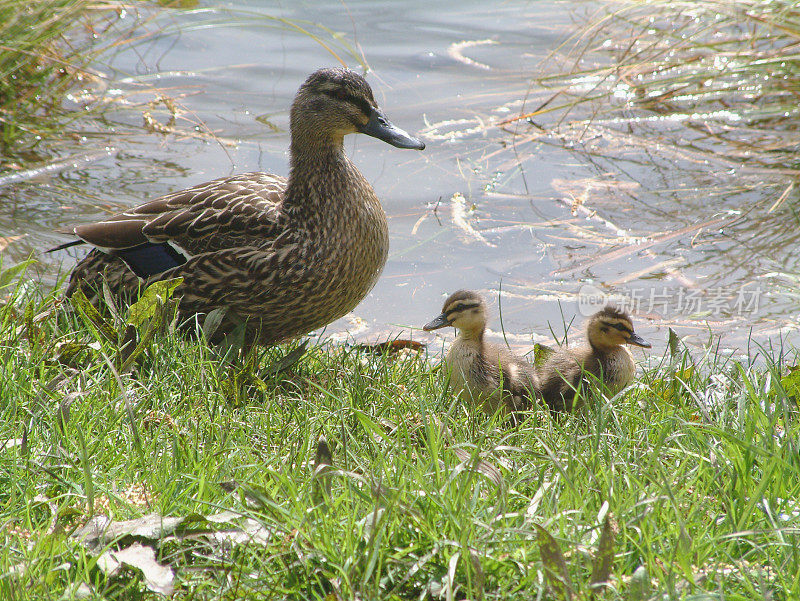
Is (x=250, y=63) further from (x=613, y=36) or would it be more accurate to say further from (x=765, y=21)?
(x=765, y=21)

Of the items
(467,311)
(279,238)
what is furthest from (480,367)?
(279,238)

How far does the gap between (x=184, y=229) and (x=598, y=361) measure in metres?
1.93

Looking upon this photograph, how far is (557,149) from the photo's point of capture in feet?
22.9

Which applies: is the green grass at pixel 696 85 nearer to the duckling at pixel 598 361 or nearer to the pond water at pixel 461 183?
the pond water at pixel 461 183

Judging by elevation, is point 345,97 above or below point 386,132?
above

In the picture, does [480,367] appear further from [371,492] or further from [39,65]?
[39,65]

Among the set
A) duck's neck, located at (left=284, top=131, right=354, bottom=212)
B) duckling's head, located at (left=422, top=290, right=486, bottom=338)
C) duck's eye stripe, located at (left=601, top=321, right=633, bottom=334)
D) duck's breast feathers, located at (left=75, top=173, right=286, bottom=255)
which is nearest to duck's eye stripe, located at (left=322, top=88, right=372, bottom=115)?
duck's neck, located at (left=284, top=131, right=354, bottom=212)

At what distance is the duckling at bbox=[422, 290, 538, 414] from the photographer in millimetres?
3822

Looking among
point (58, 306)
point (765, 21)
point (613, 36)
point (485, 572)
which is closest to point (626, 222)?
point (765, 21)

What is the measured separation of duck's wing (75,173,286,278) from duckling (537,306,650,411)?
1.39m

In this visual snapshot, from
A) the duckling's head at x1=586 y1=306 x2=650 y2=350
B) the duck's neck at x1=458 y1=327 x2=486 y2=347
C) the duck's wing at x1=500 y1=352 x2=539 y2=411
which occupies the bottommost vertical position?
the duck's wing at x1=500 y1=352 x2=539 y2=411

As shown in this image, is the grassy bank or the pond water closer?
the pond water

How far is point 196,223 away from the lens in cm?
414

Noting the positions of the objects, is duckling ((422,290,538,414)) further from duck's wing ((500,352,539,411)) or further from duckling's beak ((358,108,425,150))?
duckling's beak ((358,108,425,150))
